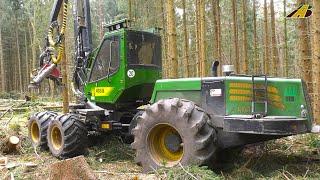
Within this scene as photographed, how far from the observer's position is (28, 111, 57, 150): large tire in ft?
26.3

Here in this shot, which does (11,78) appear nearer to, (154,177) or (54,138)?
(54,138)

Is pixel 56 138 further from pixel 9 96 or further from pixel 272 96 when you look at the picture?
pixel 9 96

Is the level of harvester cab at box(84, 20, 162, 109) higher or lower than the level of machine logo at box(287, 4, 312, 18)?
lower

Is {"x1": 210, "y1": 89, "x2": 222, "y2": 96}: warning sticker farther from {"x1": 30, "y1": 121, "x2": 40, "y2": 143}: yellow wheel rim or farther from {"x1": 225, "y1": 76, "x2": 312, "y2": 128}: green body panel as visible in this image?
{"x1": 30, "y1": 121, "x2": 40, "y2": 143}: yellow wheel rim

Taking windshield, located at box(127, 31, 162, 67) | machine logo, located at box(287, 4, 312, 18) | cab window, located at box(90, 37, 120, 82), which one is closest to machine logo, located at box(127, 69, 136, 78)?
windshield, located at box(127, 31, 162, 67)

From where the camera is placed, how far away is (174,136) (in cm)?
559

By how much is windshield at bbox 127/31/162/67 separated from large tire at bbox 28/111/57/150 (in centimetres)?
242

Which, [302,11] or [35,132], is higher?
[302,11]

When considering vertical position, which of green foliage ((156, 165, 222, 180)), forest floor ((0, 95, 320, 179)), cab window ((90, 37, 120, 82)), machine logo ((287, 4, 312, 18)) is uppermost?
machine logo ((287, 4, 312, 18))

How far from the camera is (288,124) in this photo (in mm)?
4816

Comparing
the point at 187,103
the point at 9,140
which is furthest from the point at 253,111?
the point at 9,140

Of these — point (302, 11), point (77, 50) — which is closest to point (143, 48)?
point (77, 50)

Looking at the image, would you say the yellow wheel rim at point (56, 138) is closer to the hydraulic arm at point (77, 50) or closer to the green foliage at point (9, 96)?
the hydraulic arm at point (77, 50)

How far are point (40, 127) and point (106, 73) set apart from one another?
2.14m
